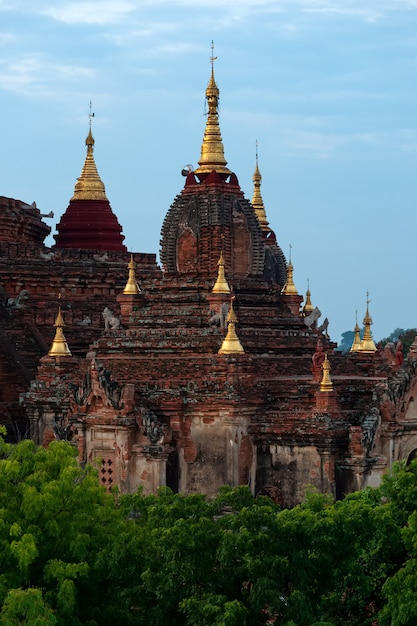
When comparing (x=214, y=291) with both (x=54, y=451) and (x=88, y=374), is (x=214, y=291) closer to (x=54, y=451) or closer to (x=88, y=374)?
(x=88, y=374)

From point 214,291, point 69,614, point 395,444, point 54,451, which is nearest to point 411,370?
point 395,444

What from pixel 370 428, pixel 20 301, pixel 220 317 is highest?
pixel 20 301

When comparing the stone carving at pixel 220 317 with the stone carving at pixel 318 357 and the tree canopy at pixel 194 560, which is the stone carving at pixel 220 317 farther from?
the tree canopy at pixel 194 560

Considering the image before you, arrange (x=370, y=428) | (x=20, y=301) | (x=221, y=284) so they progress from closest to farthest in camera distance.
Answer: (x=370, y=428) < (x=221, y=284) < (x=20, y=301)

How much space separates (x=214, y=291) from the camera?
49.2 meters

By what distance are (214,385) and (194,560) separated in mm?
13382

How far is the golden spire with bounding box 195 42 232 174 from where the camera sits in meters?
52.7

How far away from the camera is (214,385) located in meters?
47.1

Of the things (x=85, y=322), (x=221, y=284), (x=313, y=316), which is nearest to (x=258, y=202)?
(x=313, y=316)

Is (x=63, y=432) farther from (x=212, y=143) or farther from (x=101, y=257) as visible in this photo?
(x=101, y=257)

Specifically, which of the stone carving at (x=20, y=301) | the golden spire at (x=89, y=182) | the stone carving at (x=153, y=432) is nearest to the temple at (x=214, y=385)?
the stone carving at (x=153, y=432)

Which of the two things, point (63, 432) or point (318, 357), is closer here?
point (318, 357)

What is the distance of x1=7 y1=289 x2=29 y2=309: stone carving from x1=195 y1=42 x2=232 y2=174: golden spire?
9.76m

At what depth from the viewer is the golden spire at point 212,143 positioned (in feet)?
173
